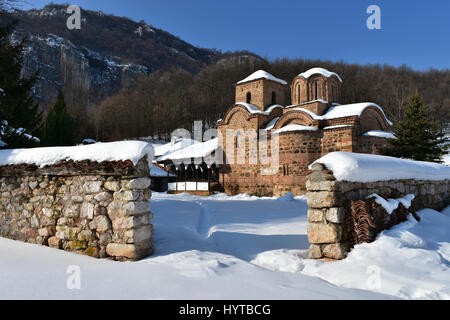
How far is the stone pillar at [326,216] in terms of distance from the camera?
3.49 meters

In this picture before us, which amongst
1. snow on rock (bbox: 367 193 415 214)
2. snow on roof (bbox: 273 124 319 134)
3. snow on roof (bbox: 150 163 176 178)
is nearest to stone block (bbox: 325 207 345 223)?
snow on rock (bbox: 367 193 415 214)

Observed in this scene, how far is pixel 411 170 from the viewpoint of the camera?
4914mm

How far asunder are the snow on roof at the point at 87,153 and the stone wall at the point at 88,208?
0.35 feet

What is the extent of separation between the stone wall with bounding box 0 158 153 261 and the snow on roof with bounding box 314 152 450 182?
2.61 metres

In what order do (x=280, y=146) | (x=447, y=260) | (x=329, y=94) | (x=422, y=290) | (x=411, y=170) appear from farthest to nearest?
(x=329, y=94) < (x=280, y=146) < (x=411, y=170) < (x=447, y=260) < (x=422, y=290)

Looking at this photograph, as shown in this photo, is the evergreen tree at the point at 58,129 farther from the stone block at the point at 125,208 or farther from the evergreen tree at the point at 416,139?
the evergreen tree at the point at 416,139

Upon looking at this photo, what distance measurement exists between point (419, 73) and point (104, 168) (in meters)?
66.6

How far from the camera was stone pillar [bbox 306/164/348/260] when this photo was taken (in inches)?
138

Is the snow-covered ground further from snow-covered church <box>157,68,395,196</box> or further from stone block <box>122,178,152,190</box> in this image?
snow-covered church <box>157,68,395,196</box>

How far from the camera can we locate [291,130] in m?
13.8

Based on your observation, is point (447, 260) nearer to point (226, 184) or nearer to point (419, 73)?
point (226, 184)

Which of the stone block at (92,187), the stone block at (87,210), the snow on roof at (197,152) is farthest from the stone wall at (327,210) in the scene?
the snow on roof at (197,152)

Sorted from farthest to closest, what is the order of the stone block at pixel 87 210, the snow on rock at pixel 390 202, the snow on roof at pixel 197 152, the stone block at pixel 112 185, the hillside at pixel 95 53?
the hillside at pixel 95 53, the snow on roof at pixel 197 152, the snow on rock at pixel 390 202, the stone block at pixel 87 210, the stone block at pixel 112 185
